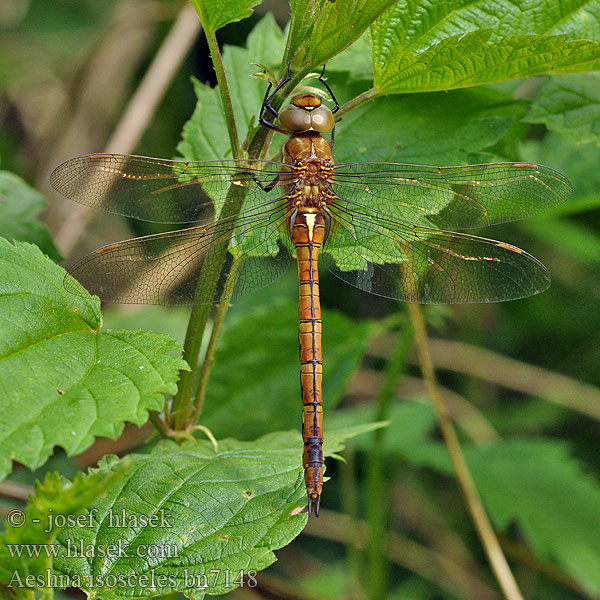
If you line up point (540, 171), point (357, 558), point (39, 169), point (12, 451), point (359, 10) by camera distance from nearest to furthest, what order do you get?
point (12, 451), point (359, 10), point (540, 171), point (357, 558), point (39, 169)

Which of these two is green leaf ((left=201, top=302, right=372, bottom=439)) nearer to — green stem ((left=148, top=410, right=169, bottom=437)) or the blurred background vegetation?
the blurred background vegetation

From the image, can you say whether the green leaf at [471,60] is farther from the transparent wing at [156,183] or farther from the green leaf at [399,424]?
the green leaf at [399,424]

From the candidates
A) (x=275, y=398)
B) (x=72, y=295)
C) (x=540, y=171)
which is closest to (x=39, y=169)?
(x=275, y=398)

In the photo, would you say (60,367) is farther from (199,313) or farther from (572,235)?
(572,235)

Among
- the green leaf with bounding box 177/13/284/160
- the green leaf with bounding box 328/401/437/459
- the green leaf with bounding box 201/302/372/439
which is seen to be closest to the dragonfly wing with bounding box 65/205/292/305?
the green leaf with bounding box 177/13/284/160

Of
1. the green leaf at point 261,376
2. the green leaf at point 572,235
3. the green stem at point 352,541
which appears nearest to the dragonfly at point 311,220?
the green leaf at point 261,376

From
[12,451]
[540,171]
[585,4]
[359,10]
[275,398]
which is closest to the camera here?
[12,451]

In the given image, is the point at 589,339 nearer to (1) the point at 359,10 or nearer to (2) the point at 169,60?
(2) the point at 169,60
